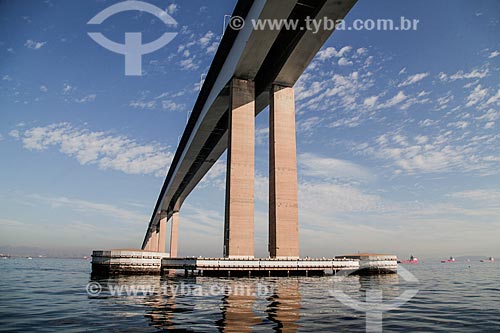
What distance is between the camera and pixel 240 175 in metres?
38.1

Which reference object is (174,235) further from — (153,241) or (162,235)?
(153,241)

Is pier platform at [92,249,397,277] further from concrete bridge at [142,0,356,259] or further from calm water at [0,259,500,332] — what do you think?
calm water at [0,259,500,332]

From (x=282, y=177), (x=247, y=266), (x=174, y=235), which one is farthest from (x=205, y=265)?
(x=174, y=235)

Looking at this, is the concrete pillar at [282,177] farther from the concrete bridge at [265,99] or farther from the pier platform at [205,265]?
the pier platform at [205,265]

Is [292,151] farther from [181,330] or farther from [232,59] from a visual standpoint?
[181,330]

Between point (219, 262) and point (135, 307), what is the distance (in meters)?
20.3

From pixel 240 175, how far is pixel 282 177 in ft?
14.5

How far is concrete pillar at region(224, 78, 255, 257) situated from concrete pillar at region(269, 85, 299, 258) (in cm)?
218

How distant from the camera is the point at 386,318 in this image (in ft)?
34.0

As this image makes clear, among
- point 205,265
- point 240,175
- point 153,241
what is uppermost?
point 240,175

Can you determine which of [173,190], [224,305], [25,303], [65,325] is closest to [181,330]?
[65,325]

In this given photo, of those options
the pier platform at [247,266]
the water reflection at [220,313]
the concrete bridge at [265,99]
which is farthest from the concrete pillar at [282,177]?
the water reflection at [220,313]

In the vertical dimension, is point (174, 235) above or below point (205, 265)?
above

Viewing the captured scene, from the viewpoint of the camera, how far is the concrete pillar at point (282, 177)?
3662 cm
